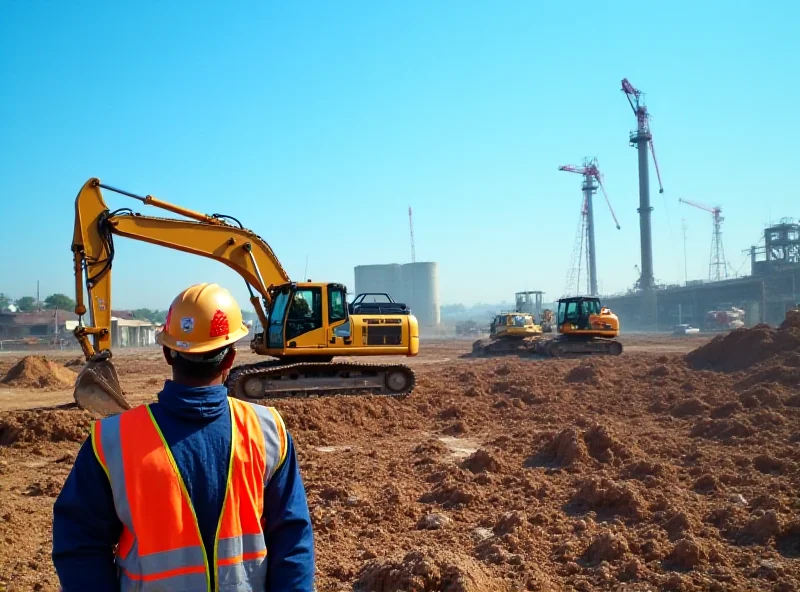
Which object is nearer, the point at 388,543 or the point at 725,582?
the point at 725,582

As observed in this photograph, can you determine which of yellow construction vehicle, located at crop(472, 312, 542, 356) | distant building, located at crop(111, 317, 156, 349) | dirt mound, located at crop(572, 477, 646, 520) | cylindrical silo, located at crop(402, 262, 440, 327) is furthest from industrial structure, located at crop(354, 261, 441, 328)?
dirt mound, located at crop(572, 477, 646, 520)

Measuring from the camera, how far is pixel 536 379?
18531mm

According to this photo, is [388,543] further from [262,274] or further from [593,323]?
[593,323]

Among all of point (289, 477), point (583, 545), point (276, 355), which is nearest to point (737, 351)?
point (276, 355)

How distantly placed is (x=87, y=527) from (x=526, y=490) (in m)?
6.35

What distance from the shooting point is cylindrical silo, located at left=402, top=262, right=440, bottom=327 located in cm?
11206

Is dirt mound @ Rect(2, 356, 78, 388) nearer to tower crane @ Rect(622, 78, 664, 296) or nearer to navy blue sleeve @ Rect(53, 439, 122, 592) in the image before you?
navy blue sleeve @ Rect(53, 439, 122, 592)

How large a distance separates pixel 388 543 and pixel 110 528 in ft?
14.3

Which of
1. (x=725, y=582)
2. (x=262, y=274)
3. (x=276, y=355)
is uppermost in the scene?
(x=262, y=274)

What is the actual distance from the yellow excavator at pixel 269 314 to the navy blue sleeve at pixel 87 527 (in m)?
11.1

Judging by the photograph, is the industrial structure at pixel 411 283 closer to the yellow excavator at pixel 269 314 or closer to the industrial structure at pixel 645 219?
the industrial structure at pixel 645 219

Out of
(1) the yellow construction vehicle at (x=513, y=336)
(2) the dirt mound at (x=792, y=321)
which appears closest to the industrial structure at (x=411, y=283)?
(1) the yellow construction vehicle at (x=513, y=336)

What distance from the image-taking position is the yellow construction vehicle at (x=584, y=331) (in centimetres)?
2734

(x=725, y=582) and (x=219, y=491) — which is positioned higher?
(x=219, y=491)
